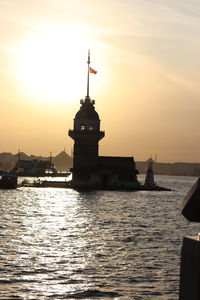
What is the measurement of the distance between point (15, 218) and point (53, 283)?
41643mm

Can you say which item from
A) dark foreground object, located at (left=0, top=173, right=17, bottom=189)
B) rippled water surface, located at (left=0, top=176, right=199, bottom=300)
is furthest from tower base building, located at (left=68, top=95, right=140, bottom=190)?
rippled water surface, located at (left=0, top=176, right=199, bottom=300)

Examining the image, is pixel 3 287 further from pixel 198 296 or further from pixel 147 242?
pixel 147 242

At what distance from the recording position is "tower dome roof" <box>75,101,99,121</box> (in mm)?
145500

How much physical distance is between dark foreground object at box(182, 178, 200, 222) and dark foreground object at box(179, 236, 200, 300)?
0.44m

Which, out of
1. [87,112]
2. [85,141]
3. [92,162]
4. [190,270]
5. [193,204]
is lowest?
[190,270]

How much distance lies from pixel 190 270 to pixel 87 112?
13646 cm

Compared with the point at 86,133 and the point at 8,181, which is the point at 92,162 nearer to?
the point at 86,133

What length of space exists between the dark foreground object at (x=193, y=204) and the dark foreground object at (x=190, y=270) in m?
0.44

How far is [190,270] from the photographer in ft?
35.0

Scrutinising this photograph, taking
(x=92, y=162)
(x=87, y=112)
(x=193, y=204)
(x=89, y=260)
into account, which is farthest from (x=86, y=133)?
(x=193, y=204)

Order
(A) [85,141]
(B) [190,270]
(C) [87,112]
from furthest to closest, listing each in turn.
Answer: (C) [87,112] < (A) [85,141] < (B) [190,270]

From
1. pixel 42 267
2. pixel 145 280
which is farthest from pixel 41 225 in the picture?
pixel 145 280

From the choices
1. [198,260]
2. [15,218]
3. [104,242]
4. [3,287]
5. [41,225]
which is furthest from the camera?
[15,218]

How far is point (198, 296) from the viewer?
10406mm
